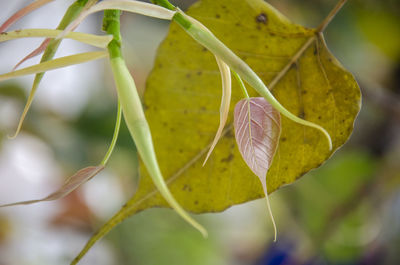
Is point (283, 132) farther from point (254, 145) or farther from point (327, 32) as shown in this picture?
point (327, 32)

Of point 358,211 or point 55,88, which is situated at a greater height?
point 358,211

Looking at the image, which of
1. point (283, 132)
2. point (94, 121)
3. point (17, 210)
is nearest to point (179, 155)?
point (283, 132)

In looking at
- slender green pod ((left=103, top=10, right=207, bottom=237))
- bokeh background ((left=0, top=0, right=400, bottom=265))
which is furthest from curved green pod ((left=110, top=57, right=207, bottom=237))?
bokeh background ((left=0, top=0, right=400, bottom=265))

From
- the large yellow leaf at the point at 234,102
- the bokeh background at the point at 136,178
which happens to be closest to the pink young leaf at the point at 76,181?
the large yellow leaf at the point at 234,102

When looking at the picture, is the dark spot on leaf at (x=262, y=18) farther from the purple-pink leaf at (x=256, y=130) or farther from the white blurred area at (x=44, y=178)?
the white blurred area at (x=44, y=178)

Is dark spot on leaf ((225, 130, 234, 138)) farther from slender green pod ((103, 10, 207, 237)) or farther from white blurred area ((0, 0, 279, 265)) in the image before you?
white blurred area ((0, 0, 279, 265))

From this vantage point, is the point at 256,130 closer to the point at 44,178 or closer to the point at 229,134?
the point at 229,134
